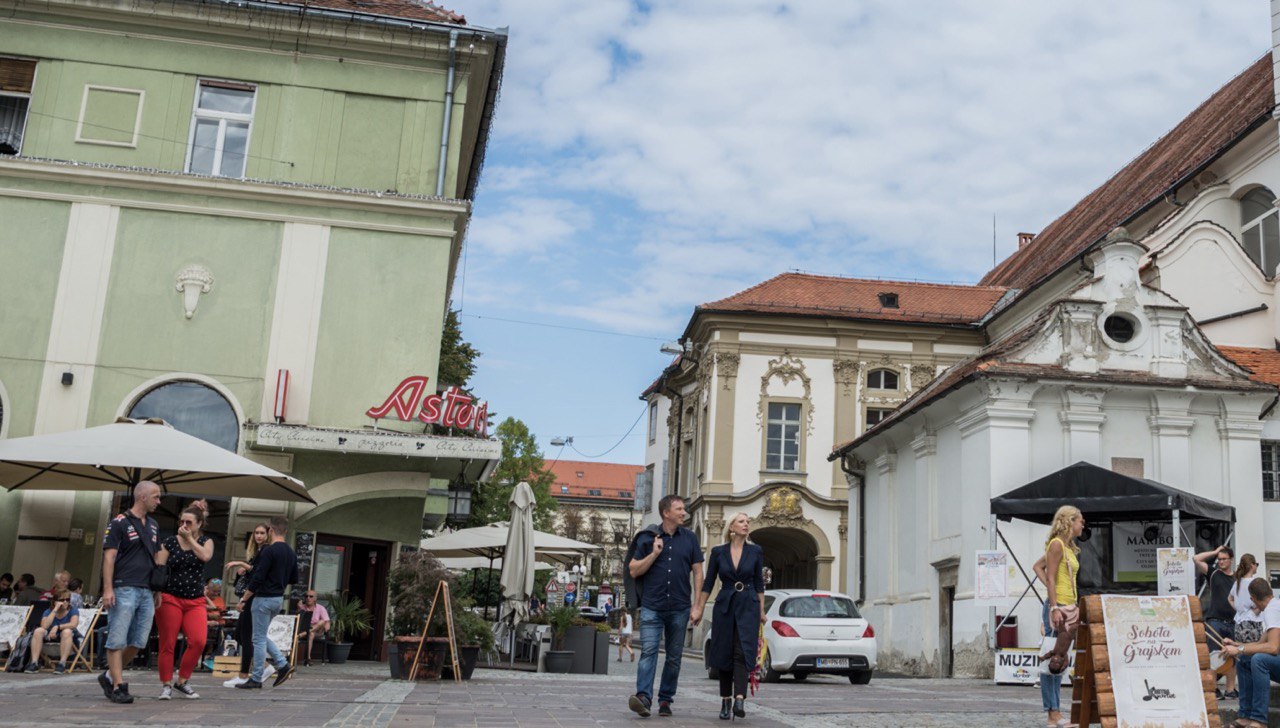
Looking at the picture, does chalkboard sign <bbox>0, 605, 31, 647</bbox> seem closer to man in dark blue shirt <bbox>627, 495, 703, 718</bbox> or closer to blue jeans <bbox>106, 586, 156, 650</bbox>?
blue jeans <bbox>106, 586, 156, 650</bbox>

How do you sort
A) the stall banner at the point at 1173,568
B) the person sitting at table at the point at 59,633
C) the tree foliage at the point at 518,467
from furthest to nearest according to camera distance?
the tree foliage at the point at 518,467, the stall banner at the point at 1173,568, the person sitting at table at the point at 59,633

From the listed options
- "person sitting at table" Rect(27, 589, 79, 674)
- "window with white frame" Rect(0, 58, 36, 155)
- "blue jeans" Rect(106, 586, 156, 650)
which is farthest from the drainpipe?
"blue jeans" Rect(106, 586, 156, 650)

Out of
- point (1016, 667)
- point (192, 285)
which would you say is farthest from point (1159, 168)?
point (192, 285)

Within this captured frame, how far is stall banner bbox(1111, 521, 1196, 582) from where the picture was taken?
67.8 feet

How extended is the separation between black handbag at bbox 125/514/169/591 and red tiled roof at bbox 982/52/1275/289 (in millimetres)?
26155

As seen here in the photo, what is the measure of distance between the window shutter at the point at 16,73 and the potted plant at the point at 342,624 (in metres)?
10.1

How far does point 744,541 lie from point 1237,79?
31148 mm

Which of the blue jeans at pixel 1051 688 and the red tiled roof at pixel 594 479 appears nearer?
the blue jeans at pixel 1051 688

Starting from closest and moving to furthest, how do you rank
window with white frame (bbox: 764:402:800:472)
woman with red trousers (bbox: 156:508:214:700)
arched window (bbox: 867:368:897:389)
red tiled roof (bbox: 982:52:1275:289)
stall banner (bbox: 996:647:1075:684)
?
woman with red trousers (bbox: 156:508:214:700)
stall banner (bbox: 996:647:1075:684)
red tiled roof (bbox: 982:52:1275:289)
window with white frame (bbox: 764:402:800:472)
arched window (bbox: 867:368:897:389)

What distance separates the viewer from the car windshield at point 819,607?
19.5m

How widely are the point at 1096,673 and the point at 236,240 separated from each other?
15824mm

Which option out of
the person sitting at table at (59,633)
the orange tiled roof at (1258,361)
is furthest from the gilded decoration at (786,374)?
the person sitting at table at (59,633)

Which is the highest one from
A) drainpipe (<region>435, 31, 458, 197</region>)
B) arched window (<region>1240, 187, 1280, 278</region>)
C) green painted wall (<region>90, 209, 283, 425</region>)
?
arched window (<region>1240, 187, 1280, 278</region>)

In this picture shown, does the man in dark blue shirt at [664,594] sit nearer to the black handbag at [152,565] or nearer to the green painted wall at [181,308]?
the black handbag at [152,565]
